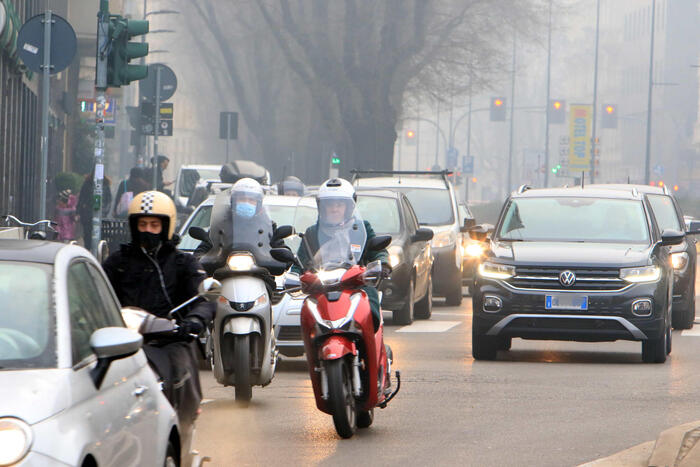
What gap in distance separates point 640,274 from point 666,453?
663 cm

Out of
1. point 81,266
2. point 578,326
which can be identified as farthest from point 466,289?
point 81,266

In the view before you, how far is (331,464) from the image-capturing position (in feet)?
29.8

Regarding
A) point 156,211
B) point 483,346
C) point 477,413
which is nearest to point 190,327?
point 156,211

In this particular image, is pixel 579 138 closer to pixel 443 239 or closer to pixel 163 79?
pixel 163 79

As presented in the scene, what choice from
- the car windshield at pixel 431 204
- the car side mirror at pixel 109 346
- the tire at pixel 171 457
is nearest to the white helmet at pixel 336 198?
the tire at pixel 171 457

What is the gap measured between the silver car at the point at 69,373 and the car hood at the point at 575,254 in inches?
342

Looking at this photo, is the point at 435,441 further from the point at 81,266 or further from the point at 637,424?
the point at 81,266

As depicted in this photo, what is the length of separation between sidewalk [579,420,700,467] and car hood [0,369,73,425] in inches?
150

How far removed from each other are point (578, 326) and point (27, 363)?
9.88 metres

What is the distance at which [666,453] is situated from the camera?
8.59m

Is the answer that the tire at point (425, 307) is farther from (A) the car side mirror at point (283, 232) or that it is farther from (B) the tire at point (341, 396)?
(B) the tire at point (341, 396)

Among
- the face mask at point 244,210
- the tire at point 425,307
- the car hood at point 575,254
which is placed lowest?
the tire at point 425,307

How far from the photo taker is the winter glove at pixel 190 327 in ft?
25.4

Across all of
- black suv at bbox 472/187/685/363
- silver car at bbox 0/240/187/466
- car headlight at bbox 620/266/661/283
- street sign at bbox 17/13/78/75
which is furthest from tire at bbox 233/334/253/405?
street sign at bbox 17/13/78/75
